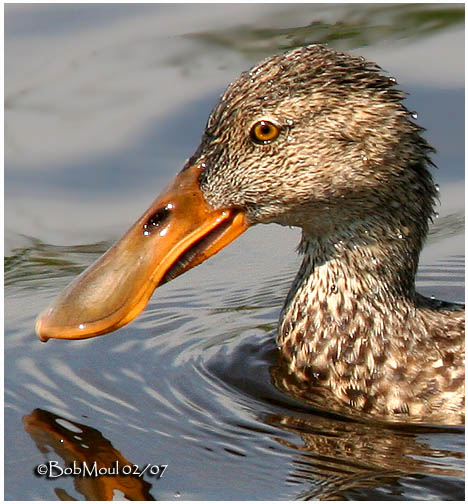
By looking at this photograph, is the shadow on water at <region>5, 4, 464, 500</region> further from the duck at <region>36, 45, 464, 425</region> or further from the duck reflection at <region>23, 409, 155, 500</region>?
the duck at <region>36, 45, 464, 425</region>

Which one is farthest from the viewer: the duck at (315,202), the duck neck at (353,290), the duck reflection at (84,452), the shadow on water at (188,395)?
the duck neck at (353,290)

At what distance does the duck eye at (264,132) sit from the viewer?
7.41 metres

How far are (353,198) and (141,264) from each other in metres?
1.15

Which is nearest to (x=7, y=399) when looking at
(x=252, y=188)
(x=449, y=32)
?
(x=252, y=188)

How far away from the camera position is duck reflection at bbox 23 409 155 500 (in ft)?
20.8

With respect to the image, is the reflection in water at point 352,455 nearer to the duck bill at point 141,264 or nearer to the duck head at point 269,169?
the duck bill at point 141,264

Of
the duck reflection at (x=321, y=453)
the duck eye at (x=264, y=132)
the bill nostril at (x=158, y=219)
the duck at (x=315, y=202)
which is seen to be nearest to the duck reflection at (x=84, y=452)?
the duck reflection at (x=321, y=453)

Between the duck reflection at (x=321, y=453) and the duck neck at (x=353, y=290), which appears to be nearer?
the duck reflection at (x=321, y=453)

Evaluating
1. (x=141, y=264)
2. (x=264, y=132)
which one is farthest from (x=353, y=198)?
(x=141, y=264)

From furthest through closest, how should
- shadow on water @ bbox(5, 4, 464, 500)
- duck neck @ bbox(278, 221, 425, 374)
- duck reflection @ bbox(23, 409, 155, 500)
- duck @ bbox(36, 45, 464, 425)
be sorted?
duck neck @ bbox(278, 221, 425, 374), duck @ bbox(36, 45, 464, 425), shadow on water @ bbox(5, 4, 464, 500), duck reflection @ bbox(23, 409, 155, 500)

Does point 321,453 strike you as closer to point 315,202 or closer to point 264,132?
point 315,202

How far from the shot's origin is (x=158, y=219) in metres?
7.43

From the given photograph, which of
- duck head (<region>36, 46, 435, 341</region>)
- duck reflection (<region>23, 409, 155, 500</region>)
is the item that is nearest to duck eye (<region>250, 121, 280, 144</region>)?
Result: duck head (<region>36, 46, 435, 341</region>)

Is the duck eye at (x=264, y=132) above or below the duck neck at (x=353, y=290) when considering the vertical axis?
above
